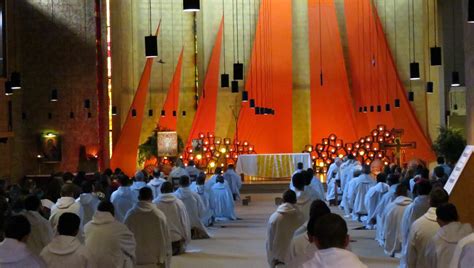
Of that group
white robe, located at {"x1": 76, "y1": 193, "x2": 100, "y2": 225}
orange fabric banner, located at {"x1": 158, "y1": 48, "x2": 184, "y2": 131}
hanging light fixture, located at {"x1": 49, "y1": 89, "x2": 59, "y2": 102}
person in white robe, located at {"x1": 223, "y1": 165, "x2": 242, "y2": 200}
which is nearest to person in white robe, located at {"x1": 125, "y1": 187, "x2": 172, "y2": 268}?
white robe, located at {"x1": 76, "y1": 193, "x2": 100, "y2": 225}

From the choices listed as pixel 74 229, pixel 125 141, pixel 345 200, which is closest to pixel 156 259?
pixel 74 229

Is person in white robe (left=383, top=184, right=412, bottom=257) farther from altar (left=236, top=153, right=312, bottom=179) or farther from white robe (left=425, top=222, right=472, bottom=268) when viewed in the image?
altar (left=236, top=153, right=312, bottom=179)

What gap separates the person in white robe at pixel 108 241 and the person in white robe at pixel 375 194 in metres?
8.65

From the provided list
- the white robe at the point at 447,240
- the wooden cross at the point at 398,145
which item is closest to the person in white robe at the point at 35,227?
the white robe at the point at 447,240

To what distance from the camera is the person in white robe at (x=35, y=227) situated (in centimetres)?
876

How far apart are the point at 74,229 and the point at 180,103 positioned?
2901 centimetres

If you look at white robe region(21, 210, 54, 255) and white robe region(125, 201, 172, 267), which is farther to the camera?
white robe region(125, 201, 172, 267)

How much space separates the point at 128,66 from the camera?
115ft

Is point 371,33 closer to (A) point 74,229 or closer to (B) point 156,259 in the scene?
(B) point 156,259

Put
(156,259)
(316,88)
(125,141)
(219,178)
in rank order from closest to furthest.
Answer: (156,259), (219,178), (125,141), (316,88)

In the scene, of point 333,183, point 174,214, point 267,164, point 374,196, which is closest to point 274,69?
point 267,164

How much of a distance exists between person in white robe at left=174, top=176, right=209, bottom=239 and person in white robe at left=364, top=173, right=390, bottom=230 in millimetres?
3341

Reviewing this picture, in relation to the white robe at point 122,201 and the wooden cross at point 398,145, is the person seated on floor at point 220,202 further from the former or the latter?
the wooden cross at point 398,145

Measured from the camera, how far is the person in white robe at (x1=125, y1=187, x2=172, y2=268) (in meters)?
10.2
